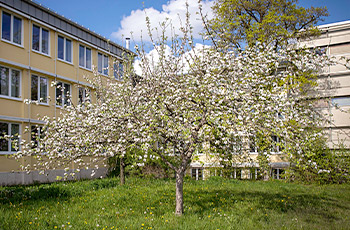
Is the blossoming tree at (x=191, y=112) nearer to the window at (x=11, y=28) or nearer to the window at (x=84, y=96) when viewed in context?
the window at (x=84, y=96)

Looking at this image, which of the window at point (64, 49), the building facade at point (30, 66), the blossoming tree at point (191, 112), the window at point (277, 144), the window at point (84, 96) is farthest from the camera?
the window at point (64, 49)

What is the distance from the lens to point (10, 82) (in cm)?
1753

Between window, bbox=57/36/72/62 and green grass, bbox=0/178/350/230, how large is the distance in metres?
12.0

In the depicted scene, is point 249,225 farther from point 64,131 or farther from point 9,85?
point 9,85

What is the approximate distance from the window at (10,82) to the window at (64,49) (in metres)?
3.75

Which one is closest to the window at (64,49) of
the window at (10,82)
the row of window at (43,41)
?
the row of window at (43,41)

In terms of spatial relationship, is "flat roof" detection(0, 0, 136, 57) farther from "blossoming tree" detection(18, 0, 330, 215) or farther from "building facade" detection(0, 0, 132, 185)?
"blossoming tree" detection(18, 0, 330, 215)

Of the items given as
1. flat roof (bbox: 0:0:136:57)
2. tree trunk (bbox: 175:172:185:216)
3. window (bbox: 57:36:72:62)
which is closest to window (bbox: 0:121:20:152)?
window (bbox: 57:36:72:62)

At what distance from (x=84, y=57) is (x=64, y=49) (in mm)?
2292

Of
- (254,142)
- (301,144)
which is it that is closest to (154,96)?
(254,142)

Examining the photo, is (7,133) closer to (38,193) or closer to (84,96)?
(84,96)

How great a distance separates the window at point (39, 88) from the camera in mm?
18938

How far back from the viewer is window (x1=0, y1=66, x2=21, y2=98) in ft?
56.1

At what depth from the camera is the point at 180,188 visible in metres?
7.95
